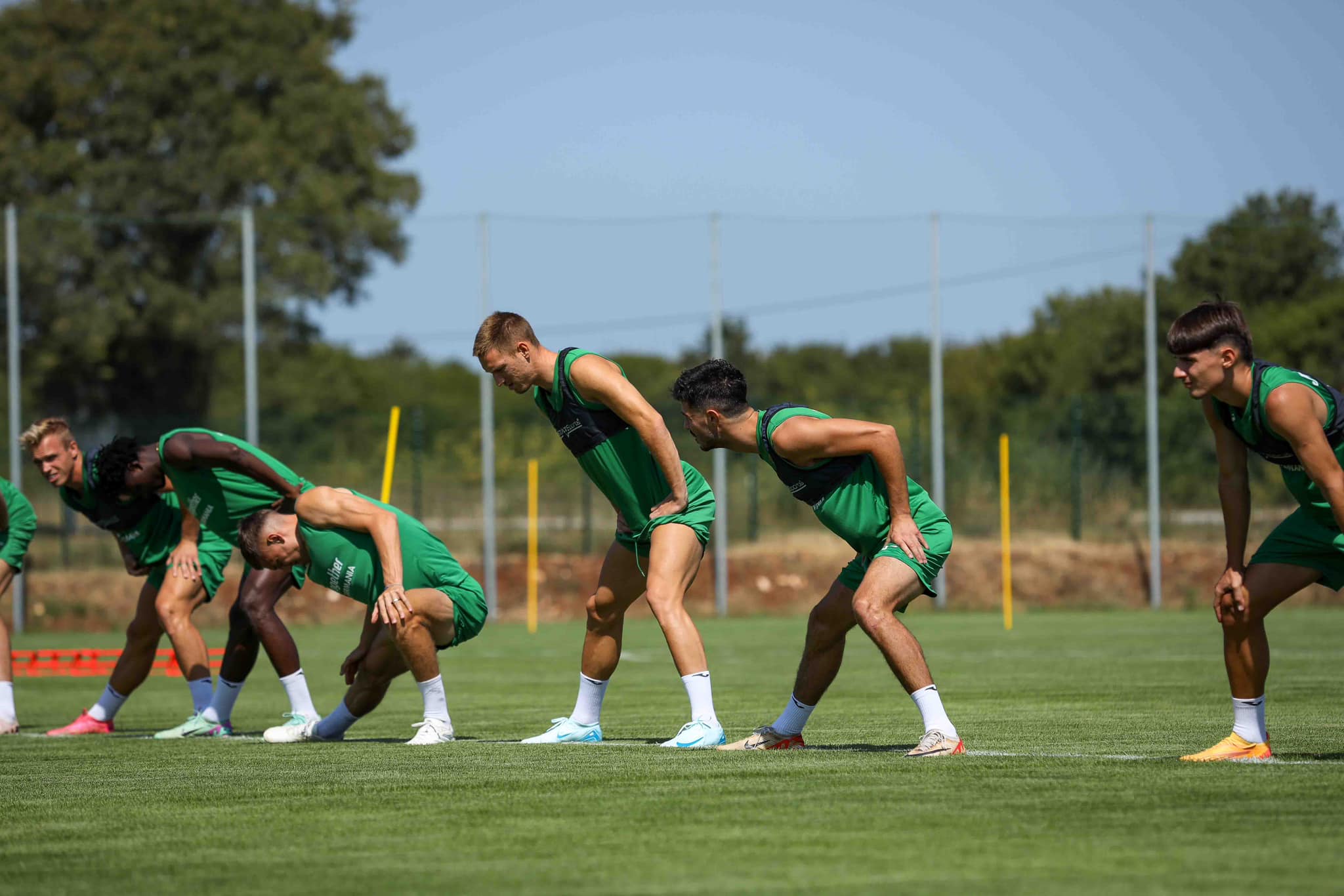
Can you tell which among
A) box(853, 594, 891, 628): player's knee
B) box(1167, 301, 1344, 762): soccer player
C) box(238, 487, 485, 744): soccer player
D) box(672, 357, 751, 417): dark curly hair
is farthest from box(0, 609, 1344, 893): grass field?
box(672, 357, 751, 417): dark curly hair

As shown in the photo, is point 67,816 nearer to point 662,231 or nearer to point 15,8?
point 662,231

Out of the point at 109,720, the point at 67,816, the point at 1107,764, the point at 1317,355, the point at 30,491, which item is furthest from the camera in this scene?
the point at 1317,355

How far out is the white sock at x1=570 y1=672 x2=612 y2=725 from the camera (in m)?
8.56

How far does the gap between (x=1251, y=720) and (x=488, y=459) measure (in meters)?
22.2

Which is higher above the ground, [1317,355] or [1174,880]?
[1317,355]

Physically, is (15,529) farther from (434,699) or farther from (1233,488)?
(1233,488)

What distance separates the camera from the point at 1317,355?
135ft

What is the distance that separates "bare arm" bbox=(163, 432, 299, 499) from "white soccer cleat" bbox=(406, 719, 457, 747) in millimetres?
1569

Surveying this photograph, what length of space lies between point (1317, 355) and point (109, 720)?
119 feet

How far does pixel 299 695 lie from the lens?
9.48m

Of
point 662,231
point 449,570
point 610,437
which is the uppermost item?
point 662,231

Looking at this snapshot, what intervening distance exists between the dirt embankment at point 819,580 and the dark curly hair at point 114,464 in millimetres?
18422

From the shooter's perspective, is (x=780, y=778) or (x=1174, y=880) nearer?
(x=1174, y=880)

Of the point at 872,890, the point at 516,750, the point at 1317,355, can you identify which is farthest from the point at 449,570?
the point at 1317,355
